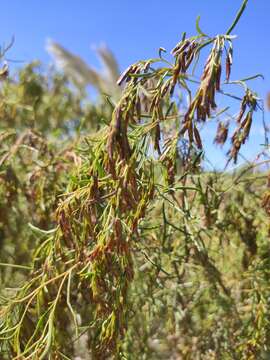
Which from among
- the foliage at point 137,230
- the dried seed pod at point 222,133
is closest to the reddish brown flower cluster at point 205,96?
the foliage at point 137,230

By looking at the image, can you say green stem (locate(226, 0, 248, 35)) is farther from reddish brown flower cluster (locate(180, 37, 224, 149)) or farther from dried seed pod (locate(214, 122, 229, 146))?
dried seed pod (locate(214, 122, 229, 146))

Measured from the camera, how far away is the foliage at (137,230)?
36.5 inches

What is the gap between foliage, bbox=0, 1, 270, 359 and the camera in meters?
0.93

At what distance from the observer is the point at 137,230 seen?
1.08m

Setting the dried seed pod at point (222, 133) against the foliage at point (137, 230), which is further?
the dried seed pod at point (222, 133)

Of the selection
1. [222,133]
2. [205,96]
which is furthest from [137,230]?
[222,133]

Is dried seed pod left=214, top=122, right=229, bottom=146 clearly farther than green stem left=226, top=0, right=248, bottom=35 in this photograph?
Yes

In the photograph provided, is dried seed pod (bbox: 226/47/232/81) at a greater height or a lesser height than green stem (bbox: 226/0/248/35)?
lesser

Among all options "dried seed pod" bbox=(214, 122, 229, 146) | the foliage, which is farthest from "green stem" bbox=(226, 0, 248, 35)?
"dried seed pod" bbox=(214, 122, 229, 146)

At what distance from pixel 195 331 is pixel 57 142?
934mm

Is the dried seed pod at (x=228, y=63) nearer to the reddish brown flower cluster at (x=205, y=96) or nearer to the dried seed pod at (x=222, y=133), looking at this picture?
the reddish brown flower cluster at (x=205, y=96)

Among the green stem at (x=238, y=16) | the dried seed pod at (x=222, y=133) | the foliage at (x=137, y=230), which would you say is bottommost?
the foliage at (x=137, y=230)

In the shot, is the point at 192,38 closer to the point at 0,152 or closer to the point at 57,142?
the point at 0,152

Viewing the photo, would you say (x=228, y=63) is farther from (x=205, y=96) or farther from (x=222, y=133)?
(x=222, y=133)
